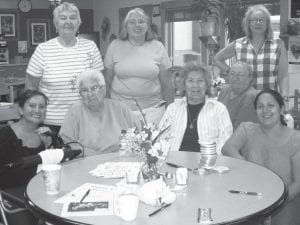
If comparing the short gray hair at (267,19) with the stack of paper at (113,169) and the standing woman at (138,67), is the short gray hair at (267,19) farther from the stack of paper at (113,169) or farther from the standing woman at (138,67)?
the stack of paper at (113,169)

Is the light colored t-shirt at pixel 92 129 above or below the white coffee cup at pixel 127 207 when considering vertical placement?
above

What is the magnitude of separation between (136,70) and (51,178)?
164cm

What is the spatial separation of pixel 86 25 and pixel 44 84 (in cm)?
760

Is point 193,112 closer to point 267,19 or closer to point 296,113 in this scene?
point 267,19

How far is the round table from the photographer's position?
1.69m

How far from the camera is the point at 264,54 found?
3703mm

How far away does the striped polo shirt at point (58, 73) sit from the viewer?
322cm

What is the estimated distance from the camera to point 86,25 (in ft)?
34.9

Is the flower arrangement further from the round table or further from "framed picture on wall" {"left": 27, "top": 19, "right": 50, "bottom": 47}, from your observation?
"framed picture on wall" {"left": 27, "top": 19, "right": 50, "bottom": 47}

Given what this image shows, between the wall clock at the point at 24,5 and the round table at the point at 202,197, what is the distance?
8539 mm

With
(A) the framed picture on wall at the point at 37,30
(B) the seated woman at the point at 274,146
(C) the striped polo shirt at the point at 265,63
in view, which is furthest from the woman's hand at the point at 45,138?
(A) the framed picture on wall at the point at 37,30

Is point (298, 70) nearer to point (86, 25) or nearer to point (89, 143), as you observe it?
point (89, 143)

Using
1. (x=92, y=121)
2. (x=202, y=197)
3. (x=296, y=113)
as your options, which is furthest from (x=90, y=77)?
(x=296, y=113)

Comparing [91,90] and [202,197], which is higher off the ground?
[91,90]
